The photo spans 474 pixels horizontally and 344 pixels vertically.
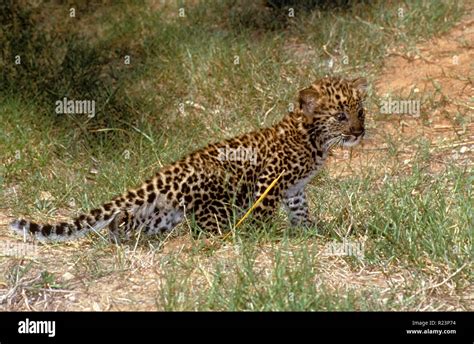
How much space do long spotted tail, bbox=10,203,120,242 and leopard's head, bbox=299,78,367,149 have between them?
1606 millimetres

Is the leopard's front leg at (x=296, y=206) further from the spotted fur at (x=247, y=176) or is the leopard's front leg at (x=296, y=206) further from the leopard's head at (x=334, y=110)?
the leopard's head at (x=334, y=110)

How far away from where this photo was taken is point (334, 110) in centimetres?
711

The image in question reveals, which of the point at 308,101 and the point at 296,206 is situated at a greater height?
the point at 308,101

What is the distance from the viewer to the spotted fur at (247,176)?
6715mm

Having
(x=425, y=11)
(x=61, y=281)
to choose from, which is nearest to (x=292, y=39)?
(x=425, y=11)

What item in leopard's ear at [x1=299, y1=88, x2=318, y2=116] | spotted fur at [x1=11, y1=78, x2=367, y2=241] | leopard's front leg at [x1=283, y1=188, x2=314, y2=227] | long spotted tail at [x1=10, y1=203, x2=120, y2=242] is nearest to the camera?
long spotted tail at [x1=10, y1=203, x2=120, y2=242]

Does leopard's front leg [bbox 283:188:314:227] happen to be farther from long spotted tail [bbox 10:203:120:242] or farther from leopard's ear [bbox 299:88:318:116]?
long spotted tail [bbox 10:203:120:242]

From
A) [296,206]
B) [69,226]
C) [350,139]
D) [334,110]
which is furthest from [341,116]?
[69,226]

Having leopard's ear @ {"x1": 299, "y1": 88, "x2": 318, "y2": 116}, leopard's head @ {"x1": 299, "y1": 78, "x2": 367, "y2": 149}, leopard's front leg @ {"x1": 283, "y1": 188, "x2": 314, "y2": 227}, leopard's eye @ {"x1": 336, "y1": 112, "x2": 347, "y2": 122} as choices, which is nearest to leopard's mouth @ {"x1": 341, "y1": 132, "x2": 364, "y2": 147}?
leopard's head @ {"x1": 299, "y1": 78, "x2": 367, "y2": 149}

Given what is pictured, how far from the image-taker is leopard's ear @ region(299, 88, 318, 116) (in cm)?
710

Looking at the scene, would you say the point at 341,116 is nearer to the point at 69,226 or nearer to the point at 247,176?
the point at 247,176

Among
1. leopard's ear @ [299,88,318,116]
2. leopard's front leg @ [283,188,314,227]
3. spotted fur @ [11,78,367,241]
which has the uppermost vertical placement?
leopard's ear @ [299,88,318,116]

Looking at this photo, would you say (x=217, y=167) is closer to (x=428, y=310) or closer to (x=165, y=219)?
(x=165, y=219)

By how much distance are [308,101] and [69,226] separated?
195 centimetres
